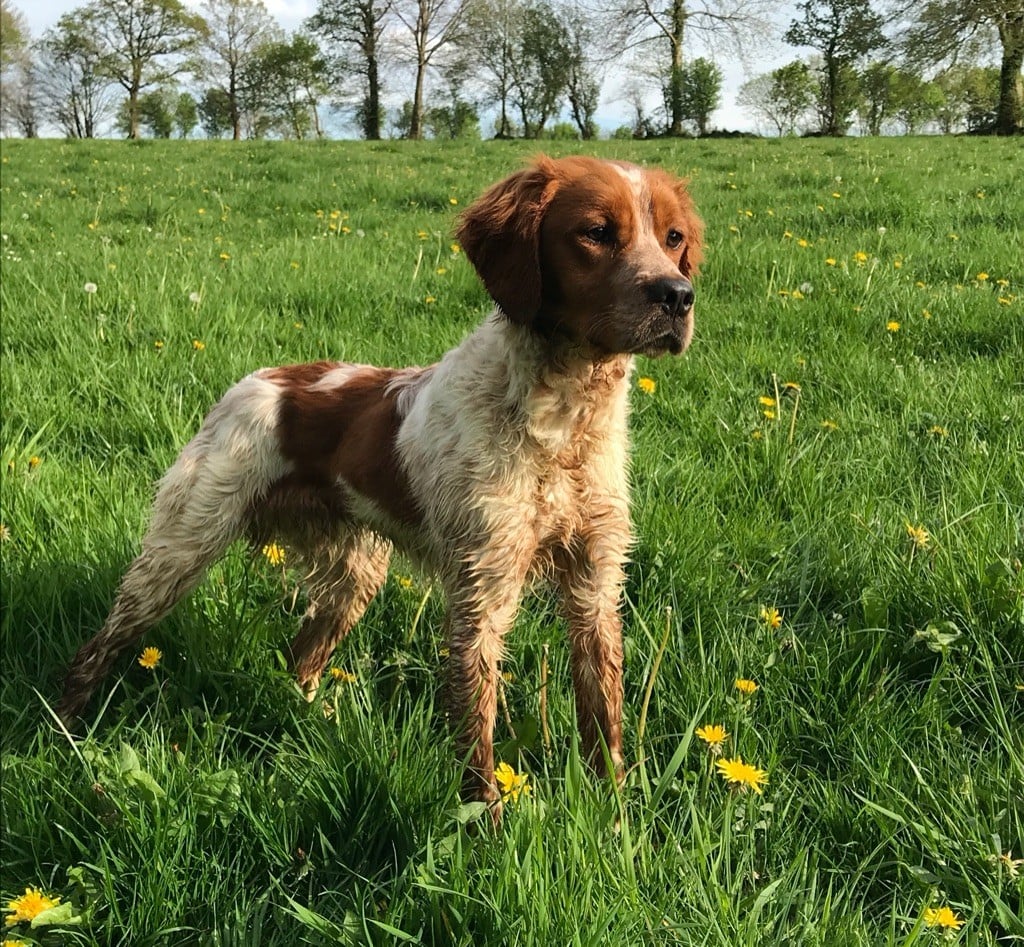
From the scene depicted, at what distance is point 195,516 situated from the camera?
2658 mm

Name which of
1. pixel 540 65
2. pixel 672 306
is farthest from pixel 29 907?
pixel 540 65

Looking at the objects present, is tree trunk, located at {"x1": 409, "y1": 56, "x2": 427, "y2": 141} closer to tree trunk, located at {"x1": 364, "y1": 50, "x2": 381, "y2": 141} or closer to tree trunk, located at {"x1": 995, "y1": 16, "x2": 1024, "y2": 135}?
tree trunk, located at {"x1": 364, "y1": 50, "x2": 381, "y2": 141}

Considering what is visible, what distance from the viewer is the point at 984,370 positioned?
4133 millimetres

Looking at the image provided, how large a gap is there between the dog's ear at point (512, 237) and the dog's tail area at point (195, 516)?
90cm

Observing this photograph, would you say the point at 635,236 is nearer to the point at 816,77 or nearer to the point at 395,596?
the point at 395,596

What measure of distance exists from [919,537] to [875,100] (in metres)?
60.2

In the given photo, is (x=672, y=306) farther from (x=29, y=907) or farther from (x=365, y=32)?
(x=365, y=32)

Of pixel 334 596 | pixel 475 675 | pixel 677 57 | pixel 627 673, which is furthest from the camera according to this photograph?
pixel 677 57

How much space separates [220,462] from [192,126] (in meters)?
77.9

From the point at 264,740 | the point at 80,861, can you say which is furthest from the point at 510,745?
the point at 80,861

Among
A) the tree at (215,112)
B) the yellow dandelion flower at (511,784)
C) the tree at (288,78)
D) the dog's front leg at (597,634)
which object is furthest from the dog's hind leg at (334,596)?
the tree at (215,112)

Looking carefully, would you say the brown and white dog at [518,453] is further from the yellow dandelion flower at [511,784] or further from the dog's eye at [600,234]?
the yellow dandelion flower at [511,784]

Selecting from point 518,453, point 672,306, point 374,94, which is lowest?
point 518,453

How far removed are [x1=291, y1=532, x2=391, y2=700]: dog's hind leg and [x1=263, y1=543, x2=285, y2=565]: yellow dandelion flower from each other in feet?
0.43
